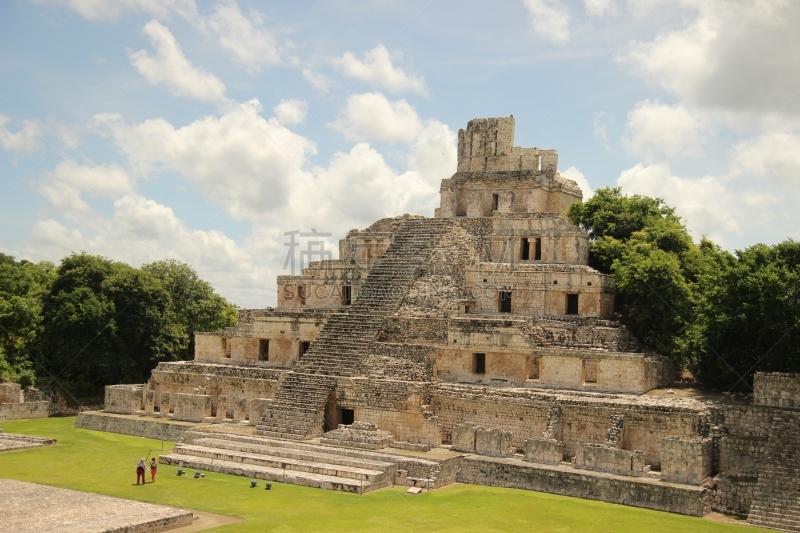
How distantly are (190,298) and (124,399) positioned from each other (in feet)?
46.2

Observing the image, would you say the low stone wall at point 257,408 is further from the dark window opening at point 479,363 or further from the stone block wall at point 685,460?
the stone block wall at point 685,460

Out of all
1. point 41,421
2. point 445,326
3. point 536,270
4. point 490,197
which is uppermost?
point 490,197

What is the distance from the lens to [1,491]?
18.5 metres

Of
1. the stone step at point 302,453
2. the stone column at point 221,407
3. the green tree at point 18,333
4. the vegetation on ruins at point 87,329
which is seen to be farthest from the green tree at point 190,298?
the stone step at point 302,453

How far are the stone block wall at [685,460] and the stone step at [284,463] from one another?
674 cm

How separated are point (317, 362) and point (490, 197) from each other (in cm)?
1013

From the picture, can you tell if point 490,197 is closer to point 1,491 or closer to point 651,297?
point 651,297

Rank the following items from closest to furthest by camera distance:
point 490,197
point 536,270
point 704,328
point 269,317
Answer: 1. point 704,328
2. point 536,270
3. point 269,317
4. point 490,197

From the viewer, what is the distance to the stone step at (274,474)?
19828mm

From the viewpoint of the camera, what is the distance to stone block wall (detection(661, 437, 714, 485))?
19.0 m

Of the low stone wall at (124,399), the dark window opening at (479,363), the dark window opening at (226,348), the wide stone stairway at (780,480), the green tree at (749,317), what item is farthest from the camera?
the dark window opening at (226,348)

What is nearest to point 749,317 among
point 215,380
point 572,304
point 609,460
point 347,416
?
point 572,304

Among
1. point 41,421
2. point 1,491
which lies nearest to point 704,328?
point 1,491

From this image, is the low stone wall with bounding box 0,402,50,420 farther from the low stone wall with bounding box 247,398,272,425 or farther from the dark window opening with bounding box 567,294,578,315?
the dark window opening with bounding box 567,294,578,315
